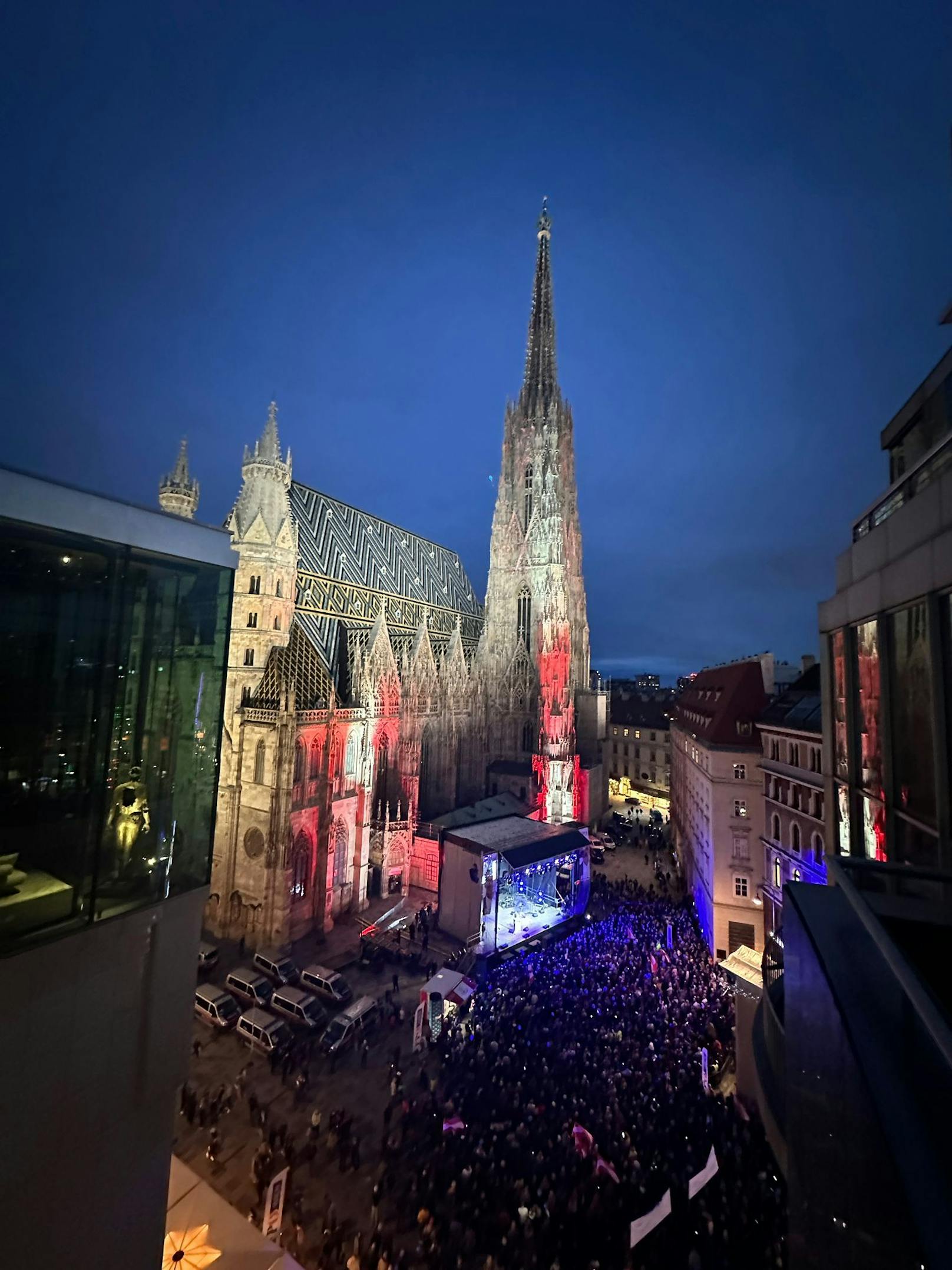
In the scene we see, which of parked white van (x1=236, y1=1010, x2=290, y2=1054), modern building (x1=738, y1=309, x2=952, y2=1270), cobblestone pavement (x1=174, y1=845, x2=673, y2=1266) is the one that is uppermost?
modern building (x1=738, y1=309, x2=952, y2=1270)

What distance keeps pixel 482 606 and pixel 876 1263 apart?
71714mm

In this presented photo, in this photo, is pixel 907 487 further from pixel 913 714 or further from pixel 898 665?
pixel 913 714

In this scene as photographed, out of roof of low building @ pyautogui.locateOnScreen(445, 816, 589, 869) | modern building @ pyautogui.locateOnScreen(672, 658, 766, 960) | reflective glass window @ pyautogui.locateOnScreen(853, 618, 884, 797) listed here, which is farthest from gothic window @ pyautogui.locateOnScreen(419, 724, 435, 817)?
reflective glass window @ pyautogui.locateOnScreen(853, 618, 884, 797)

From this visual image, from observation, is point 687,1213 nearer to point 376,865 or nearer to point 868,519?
point 868,519

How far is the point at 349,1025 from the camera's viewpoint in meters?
21.0

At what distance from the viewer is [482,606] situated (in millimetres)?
75750

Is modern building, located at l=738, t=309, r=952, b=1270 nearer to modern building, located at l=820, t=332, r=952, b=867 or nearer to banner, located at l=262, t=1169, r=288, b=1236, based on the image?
modern building, located at l=820, t=332, r=952, b=867

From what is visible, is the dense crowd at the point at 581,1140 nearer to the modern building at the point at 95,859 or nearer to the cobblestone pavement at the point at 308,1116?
the cobblestone pavement at the point at 308,1116

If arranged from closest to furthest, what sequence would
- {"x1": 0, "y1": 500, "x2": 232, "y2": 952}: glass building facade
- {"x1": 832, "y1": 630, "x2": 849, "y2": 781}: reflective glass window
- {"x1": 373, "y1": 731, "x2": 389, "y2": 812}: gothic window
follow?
{"x1": 0, "y1": 500, "x2": 232, "y2": 952}: glass building facade < {"x1": 832, "y1": 630, "x2": 849, "y2": 781}: reflective glass window < {"x1": 373, "y1": 731, "x2": 389, "y2": 812}: gothic window

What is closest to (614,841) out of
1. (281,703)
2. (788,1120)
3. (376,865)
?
(376,865)

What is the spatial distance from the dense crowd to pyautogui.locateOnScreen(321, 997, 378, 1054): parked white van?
11.8ft

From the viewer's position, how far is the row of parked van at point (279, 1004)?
20.6 meters

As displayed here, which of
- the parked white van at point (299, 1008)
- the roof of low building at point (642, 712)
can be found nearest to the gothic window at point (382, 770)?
the parked white van at point (299, 1008)

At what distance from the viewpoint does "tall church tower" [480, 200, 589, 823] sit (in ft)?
174
